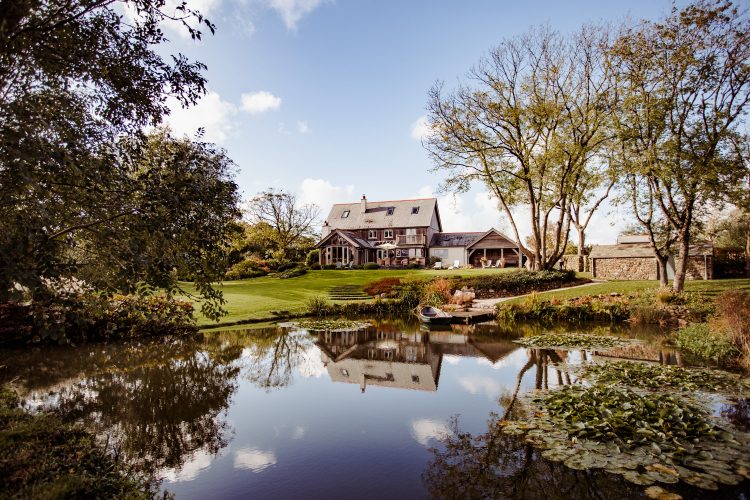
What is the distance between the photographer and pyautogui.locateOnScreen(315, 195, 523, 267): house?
4725cm

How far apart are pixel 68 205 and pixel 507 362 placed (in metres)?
11.1

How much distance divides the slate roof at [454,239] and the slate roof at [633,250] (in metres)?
18.3

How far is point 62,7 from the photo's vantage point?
5.06 meters

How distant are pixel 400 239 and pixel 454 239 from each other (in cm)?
665

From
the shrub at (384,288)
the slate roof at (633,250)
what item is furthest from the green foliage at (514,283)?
the slate roof at (633,250)

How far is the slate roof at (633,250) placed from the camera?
27.9m

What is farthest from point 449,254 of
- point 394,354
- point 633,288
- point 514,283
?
point 394,354

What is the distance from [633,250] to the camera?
30.2m

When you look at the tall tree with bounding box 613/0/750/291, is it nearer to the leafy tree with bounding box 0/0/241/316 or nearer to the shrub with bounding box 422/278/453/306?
the shrub with bounding box 422/278/453/306

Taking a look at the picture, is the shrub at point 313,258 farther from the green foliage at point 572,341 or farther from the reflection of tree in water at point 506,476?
the reflection of tree in water at point 506,476

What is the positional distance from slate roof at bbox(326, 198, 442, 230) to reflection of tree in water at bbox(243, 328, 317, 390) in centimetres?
3513

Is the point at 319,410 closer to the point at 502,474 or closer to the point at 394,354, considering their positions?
the point at 502,474

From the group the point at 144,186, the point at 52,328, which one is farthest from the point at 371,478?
the point at 144,186

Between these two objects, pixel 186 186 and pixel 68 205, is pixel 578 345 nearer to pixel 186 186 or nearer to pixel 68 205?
pixel 186 186
